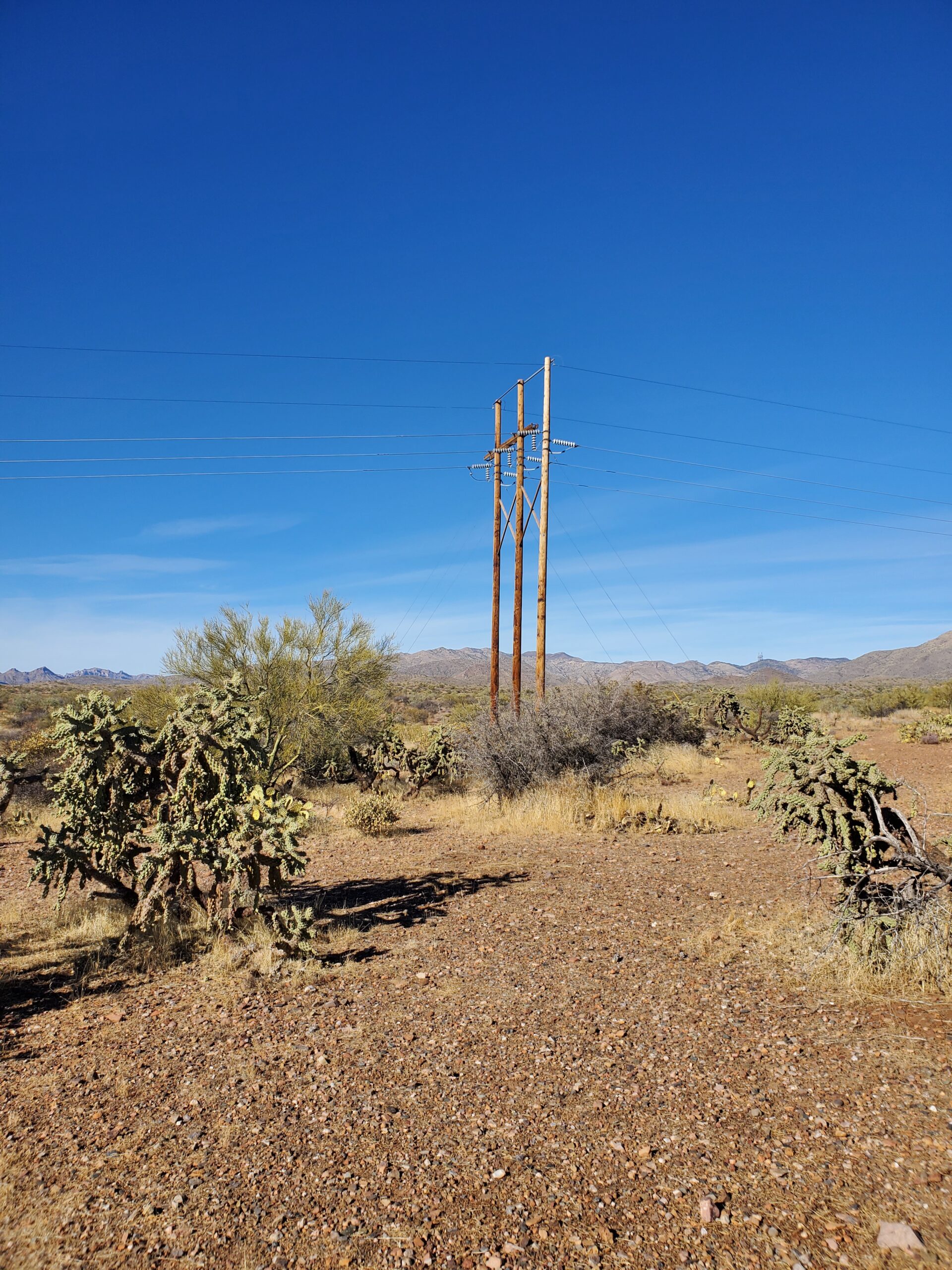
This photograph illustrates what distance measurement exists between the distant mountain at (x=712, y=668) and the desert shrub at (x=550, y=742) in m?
56.3

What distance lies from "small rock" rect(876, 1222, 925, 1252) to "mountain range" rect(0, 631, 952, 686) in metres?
63.9

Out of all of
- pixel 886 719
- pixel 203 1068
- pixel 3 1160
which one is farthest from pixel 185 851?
pixel 886 719

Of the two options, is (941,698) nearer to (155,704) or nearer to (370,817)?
(370,817)

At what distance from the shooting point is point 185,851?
654cm

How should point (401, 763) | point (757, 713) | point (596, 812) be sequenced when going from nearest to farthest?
point (596, 812), point (401, 763), point (757, 713)

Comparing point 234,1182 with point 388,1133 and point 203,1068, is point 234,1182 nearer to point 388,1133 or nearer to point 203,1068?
point 388,1133

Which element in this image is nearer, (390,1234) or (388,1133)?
(390,1234)

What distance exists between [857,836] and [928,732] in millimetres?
17352

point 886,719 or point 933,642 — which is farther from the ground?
point 933,642

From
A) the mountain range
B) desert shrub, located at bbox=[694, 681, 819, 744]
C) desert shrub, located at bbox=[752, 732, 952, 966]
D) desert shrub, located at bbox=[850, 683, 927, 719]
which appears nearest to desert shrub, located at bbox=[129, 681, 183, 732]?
desert shrub, located at bbox=[752, 732, 952, 966]

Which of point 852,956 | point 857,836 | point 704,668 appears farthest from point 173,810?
point 704,668

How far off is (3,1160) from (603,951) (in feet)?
14.2

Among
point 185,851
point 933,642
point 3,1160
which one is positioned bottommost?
point 3,1160

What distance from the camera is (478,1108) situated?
410 centimetres
